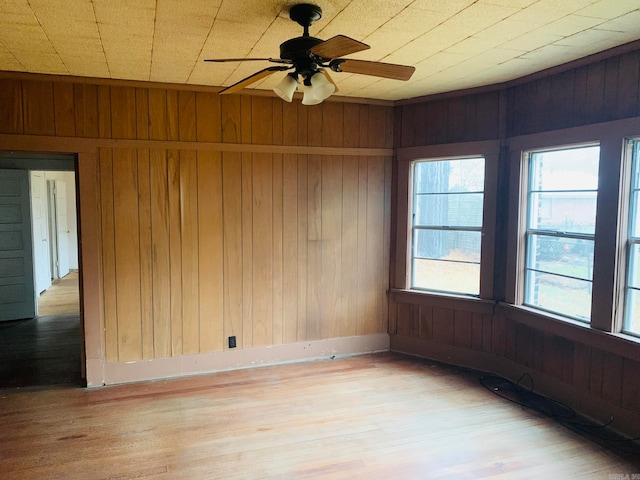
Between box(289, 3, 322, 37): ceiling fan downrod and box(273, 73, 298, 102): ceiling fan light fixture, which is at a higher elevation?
box(289, 3, 322, 37): ceiling fan downrod

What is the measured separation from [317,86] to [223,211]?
1991 millimetres

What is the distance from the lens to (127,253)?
3.85m

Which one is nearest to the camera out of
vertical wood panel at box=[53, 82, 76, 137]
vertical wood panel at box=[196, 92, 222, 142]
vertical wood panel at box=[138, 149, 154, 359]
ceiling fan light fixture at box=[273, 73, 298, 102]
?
ceiling fan light fixture at box=[273, 73, 298, 102]

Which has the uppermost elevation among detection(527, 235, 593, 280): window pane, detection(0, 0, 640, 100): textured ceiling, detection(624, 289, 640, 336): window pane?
detection(0, 0, 640, 100): textured ceiling

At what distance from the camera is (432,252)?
14.6ft

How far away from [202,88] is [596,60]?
10.1 feet

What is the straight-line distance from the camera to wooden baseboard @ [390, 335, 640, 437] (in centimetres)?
301

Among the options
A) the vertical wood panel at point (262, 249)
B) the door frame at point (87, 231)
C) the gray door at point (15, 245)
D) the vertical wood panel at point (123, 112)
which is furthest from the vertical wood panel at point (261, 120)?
the gray door at point (15, 245)

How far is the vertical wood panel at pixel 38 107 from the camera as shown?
11.6 feet

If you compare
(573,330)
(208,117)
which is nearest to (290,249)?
(208,117)

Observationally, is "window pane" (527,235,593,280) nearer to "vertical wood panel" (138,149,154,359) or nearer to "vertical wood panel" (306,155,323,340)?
"vertical wood panel" (306,155,323,340)

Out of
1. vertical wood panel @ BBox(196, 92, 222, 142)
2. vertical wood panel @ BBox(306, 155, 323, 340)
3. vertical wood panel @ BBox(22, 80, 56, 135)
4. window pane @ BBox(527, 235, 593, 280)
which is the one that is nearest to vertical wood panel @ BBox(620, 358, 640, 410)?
window pane @ BBox(527, 235, 593, 280)

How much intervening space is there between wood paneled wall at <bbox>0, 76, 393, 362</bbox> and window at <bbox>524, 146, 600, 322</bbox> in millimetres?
1419

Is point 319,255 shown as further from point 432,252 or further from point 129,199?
point 129,199
